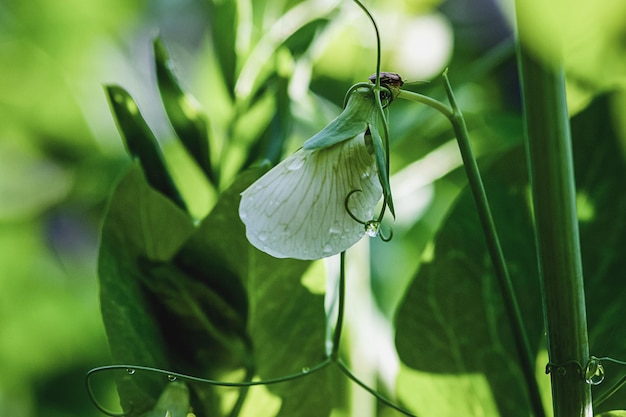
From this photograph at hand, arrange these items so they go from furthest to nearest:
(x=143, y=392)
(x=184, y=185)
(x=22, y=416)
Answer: (x=22, y=416)
(x=184, y=185)
(x=143, y=392)

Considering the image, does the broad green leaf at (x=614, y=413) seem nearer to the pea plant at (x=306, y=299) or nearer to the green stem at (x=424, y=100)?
the pea plant at (x=306, y=299)

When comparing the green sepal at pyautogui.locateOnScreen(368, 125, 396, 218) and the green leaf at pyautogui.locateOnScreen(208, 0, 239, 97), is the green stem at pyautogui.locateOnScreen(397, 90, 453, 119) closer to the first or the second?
the green sepal at pyautogui.locateOnScreen(368, 125, 396, 218)

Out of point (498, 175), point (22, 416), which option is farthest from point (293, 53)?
point (22, 416)

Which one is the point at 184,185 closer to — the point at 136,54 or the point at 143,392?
the point at 143,392

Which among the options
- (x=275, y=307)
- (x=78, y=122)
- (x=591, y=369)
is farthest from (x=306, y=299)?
(x=78, y=122)

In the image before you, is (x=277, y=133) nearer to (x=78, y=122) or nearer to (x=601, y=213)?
(x=601, y=213)

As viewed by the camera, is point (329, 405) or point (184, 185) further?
point (184, 185)

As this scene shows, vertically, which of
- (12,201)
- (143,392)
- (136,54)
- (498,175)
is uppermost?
(136,54)
